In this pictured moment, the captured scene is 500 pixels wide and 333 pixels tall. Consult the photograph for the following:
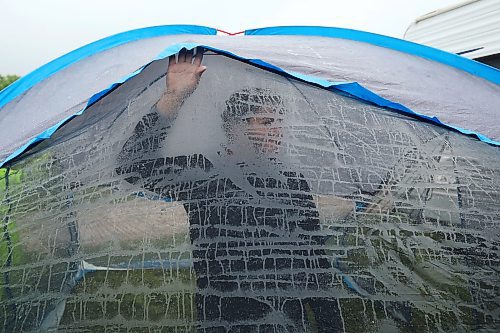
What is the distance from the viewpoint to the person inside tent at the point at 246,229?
2.31 feet

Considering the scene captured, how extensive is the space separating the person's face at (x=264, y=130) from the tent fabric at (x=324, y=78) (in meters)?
0.12

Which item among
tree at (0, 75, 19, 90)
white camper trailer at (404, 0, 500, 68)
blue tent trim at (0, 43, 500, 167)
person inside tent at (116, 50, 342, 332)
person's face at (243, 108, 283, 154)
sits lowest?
person inside tent at (116, 50, 342, 332)

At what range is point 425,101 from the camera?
3.10 ft

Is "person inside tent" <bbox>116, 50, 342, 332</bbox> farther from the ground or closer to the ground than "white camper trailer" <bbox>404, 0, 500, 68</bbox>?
closer to the ground

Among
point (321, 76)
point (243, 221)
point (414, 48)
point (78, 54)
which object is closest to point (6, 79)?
point (78, 54)

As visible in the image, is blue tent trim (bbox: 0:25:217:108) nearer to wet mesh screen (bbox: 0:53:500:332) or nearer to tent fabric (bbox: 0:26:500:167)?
tent fabric (bbox: 0:26:500:167)

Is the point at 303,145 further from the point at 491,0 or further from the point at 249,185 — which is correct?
the point at 491,0

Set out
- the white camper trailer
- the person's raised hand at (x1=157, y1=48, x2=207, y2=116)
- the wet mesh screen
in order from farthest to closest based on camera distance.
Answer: the white camper trailer
the person's raised hand at (x1=157, y1=48, x2=207, y2=116)
the wet mesh screen

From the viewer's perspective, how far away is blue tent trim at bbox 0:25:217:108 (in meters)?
1.17

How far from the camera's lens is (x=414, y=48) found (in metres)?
1.25

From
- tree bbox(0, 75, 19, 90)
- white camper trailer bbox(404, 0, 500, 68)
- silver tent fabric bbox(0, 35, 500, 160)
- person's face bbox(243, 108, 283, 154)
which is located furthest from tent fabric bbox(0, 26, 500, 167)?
tree bbox(0, 75, 19, 90)

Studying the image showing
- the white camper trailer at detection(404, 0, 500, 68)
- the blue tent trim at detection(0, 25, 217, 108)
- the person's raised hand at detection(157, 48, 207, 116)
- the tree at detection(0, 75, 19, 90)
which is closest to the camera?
the person's raised hand at detection(157, 48, 207, 116)

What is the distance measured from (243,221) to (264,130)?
180mm

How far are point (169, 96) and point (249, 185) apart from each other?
0.76 ft
